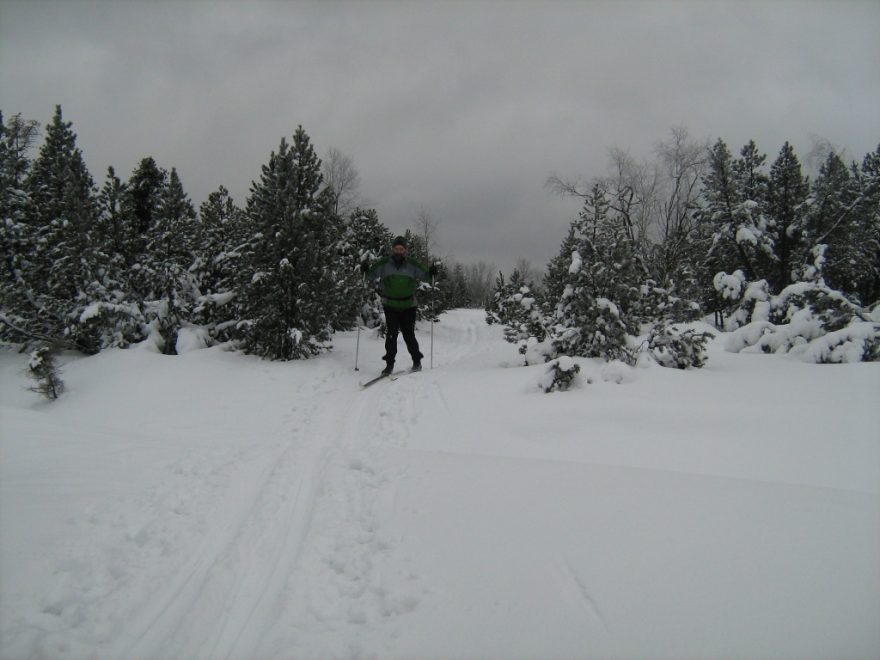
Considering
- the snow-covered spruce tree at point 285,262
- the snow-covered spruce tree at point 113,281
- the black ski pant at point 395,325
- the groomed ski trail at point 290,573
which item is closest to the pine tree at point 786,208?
the black ski pant at point 395,325

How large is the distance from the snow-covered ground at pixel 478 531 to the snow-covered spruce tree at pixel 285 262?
436 cm

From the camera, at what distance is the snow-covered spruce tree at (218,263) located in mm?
9906

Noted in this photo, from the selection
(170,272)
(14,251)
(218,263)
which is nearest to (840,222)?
(218,263)

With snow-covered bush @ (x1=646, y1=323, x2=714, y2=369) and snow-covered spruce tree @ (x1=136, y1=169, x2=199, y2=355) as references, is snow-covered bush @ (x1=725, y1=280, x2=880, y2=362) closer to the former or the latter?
snow-covered bush @ (x1=646, y1=323, x2=714, y2=369)

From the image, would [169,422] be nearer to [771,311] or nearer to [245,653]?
[245,653]

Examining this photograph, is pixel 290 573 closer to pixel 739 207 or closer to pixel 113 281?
pixel 113 281

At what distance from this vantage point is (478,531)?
2.54 meters

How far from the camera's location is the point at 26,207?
42.6ft

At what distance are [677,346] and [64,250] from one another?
15844 millimetres

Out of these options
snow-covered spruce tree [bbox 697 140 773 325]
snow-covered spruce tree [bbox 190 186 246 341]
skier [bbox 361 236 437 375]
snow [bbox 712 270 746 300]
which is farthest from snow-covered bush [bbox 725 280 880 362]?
snow-covered spruce tree [bbox 697 140 773 325]

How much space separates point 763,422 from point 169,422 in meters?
7.06

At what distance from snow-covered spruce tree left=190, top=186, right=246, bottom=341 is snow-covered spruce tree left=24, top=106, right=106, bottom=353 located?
2.45 meters

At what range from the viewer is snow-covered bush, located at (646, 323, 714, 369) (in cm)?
594

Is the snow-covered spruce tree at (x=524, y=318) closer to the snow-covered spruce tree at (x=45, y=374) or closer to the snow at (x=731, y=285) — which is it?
the snow at (x=731, y=285)
